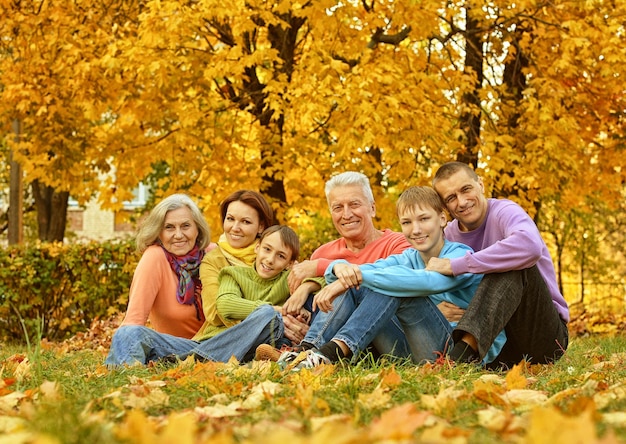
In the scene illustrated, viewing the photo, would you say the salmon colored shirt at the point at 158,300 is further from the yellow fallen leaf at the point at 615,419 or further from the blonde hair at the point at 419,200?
the yellow fallen leaf at the point at 615,419

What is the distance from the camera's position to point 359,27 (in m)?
9.41

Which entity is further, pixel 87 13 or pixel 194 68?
pixel 87 13

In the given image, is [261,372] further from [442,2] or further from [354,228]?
→ [442,2]

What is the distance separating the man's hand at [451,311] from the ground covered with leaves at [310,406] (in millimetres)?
446

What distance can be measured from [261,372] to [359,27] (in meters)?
6.27

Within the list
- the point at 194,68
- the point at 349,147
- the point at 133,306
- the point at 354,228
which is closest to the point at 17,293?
the point at 194,68

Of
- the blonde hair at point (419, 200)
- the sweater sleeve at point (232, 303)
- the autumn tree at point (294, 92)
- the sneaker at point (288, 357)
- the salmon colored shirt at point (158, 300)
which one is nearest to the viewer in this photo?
the sneaker at point (288, 357)

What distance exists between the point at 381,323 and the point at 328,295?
32 cm

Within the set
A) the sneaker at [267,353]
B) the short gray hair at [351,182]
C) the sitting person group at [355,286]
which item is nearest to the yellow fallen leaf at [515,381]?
the sitting person group at [355,286]

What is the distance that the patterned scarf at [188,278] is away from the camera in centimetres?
534

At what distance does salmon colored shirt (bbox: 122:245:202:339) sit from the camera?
5.19m

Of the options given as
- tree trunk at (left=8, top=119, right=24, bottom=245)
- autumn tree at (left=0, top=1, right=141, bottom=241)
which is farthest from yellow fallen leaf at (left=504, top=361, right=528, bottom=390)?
tree trunk at (left=8, top=119, right=24, bottom=245)

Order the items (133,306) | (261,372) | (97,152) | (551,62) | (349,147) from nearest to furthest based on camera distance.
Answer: (261,372) → (133,306) → (349,147) → (97,152) → (551,62)

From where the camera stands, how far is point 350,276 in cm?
443
